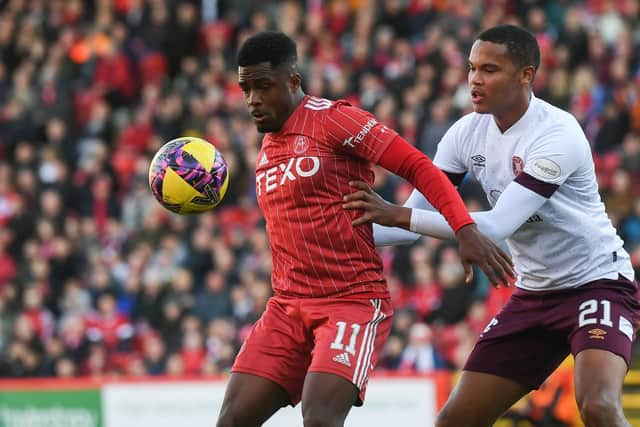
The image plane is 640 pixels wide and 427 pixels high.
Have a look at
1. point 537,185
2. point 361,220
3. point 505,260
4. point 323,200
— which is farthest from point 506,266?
point 323,200

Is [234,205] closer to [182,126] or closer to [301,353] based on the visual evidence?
[182,126]

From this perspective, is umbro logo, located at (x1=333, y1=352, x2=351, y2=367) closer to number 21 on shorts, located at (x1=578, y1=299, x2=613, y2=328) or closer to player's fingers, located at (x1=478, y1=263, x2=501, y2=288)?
player's fingers, located at (x1=478, y1=263, x2=501, y2=288)

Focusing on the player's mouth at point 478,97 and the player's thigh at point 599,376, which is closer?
the player's thigh at point 599,376

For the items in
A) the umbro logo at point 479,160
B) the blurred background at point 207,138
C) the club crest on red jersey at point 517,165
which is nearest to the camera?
the club crest on red jersey at point 517,165

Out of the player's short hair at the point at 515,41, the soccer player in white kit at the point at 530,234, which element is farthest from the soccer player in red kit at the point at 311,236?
the player's short hair at the point at 515,41

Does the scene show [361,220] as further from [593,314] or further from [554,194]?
[593,314]

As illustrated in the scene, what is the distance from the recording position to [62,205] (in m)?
16.8

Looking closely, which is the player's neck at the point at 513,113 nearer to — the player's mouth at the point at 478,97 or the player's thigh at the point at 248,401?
the player's mouth at the point at 478,97

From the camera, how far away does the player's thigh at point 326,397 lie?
5988mm

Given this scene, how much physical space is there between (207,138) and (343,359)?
10616 millimetres

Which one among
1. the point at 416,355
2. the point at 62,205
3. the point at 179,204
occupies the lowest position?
the point at 416,355

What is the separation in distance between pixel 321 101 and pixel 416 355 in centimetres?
666

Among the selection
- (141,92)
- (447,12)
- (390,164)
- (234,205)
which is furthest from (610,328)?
(141,92)

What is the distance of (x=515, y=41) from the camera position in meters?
6.52
